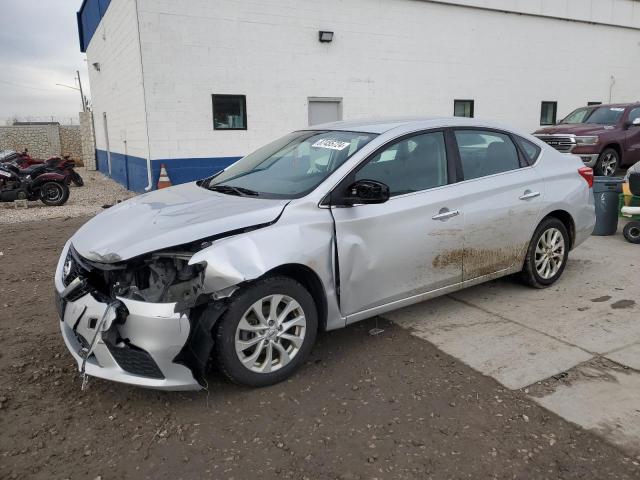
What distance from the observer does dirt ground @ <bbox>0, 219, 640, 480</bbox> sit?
2629 millimetres

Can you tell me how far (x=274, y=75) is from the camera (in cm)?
1235

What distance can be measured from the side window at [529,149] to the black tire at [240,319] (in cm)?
269

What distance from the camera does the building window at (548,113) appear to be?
1716 centimetres

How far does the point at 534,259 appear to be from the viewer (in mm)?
4863

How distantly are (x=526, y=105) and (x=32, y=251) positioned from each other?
575 inches

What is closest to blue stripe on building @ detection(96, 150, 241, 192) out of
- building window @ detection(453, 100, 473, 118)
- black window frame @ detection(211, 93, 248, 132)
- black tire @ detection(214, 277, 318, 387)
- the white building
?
the white building

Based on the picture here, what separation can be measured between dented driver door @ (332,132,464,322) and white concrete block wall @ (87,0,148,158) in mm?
8516

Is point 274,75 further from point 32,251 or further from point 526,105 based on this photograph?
point 526,105

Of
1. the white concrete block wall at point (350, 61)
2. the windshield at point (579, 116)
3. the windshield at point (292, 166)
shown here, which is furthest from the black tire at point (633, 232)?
the white concrete block wall at point (350, 61)

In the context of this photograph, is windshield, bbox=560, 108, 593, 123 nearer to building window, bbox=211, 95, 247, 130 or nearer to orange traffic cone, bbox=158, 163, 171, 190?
building window, bbox=211, 95, 247, 130

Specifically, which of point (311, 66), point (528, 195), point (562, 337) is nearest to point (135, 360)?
point (562, 337)

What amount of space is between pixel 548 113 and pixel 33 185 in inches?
595

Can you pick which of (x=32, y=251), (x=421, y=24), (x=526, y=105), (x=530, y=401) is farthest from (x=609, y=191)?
(x=526, y=105)

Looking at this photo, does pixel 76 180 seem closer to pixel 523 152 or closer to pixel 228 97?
pixel 228 97
